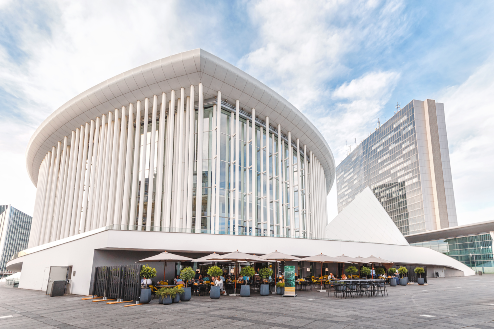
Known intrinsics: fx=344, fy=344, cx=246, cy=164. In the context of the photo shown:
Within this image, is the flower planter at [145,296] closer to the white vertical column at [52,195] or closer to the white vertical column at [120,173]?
the white vertical column at [120,173]

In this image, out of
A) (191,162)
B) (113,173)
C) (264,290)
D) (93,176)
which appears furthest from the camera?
(93,176)

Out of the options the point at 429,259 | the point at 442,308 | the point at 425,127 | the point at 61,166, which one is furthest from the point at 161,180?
the point at 425,127

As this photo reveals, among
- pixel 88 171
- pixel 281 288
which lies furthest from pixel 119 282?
pixel 88 171

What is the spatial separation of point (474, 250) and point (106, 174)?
64771 millimetres

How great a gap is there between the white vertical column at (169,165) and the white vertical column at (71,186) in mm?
16235

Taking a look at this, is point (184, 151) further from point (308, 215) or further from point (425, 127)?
point (425, 127)

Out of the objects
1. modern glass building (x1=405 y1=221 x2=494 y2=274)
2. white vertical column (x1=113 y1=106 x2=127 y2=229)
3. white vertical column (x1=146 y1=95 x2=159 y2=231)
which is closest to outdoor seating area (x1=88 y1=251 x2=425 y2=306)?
white vertical column (x1=146 y1=95 x2=159 y2=231)

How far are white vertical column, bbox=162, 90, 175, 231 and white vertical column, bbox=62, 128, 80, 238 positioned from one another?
16235mm

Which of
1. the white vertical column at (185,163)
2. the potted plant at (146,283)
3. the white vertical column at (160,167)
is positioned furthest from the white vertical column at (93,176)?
the potted plant at (146,283)

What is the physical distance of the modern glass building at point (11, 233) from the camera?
126 m

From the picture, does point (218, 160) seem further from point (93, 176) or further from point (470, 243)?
point (470, 243)

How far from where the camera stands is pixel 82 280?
23.1 metres

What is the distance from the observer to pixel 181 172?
32719 mm

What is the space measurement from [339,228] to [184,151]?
24.8 meters
